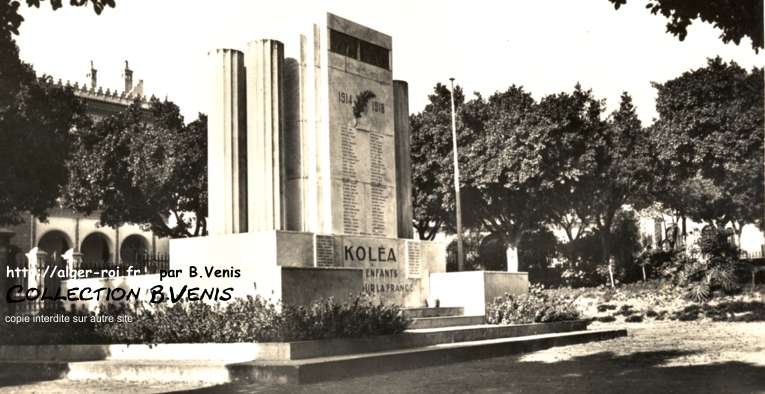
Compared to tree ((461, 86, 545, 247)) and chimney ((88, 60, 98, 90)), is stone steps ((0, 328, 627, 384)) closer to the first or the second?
tree ((461, 86, 545, 247))

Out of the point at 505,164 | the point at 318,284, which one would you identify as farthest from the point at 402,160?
the point at 505,164

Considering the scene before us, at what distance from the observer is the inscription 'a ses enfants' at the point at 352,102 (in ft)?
56.6

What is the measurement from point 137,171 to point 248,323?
→ 1086 inches

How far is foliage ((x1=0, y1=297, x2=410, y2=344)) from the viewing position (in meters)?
12.0

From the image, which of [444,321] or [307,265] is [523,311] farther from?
[307,265]

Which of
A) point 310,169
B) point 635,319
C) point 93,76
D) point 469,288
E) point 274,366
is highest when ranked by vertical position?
point 93,76

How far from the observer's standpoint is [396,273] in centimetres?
1786

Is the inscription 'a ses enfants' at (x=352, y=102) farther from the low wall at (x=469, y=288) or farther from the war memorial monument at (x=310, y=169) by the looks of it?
the low wall at (x=469, y=288)

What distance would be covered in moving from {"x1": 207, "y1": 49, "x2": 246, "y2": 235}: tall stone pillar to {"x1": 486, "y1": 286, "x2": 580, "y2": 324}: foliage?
540 cm

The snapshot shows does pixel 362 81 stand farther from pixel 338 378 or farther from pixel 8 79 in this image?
pixel 8 79

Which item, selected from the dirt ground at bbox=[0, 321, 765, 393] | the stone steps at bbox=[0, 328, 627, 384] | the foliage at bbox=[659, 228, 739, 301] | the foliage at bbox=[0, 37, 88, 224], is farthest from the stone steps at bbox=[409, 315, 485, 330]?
the foliage at bbox=[0, 37, 88, 224]

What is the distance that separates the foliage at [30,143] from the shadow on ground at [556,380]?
58.6 ft

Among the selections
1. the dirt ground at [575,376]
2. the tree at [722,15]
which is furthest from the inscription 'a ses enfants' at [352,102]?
the tree at [722,15]

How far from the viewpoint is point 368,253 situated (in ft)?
56.5
